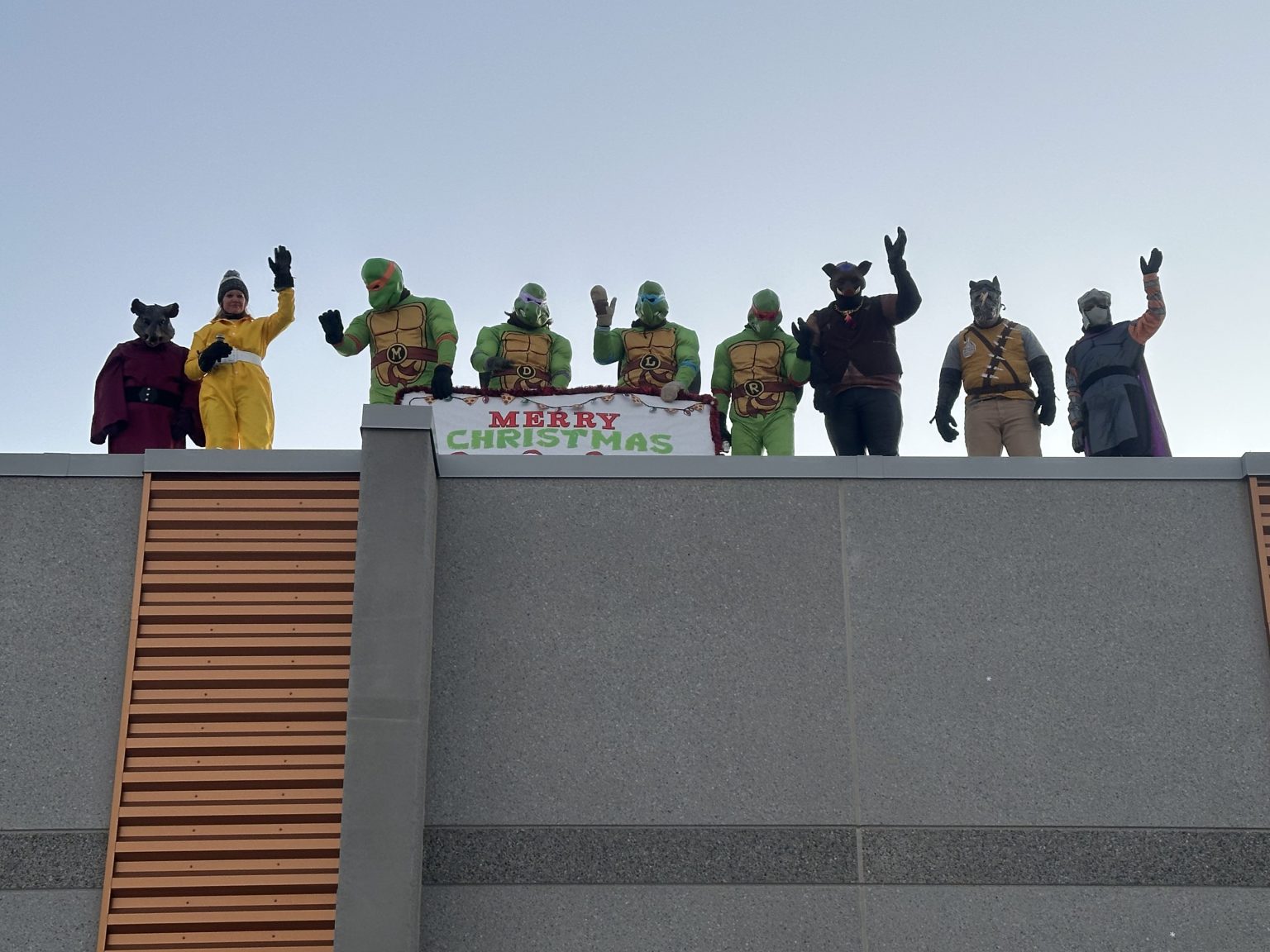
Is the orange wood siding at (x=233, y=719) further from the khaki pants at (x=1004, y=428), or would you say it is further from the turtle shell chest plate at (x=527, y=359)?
the khaki pants at (x=1004, y=428)

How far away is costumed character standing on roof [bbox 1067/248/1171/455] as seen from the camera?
907 cm

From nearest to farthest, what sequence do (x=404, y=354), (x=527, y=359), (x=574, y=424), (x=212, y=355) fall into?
(x=212, y=355) < (x=574, y=424) < (x=404, y=354) < (x=527, y=359)

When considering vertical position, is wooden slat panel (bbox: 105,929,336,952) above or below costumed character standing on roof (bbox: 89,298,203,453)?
below

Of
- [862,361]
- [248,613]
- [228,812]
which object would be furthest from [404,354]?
[228,812]

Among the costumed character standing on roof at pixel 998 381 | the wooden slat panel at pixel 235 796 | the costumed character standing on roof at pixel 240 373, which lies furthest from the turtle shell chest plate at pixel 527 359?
the wooden slat panel at pixel 235 796

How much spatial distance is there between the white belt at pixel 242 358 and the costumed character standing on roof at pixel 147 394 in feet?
1.23

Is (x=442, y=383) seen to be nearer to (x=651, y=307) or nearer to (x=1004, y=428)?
(x=651, y=307)

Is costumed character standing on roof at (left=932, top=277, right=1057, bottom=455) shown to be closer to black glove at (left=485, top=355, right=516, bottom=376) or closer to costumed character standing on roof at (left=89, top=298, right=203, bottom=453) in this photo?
black glove at (left=485, top=355, right=516, bottom=376)

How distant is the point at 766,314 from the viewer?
1023 centimetres

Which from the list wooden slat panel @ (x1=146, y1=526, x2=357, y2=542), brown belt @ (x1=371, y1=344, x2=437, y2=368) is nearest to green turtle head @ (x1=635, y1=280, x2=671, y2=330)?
brown belt @ (x1=371, y1=344, x2=437, y2=368)

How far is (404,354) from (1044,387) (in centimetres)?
414

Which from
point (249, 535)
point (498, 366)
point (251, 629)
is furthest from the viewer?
point (498, 366)

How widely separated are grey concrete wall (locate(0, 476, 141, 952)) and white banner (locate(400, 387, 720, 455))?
3.29 metres

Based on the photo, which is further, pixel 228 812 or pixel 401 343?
pixel 401 343
